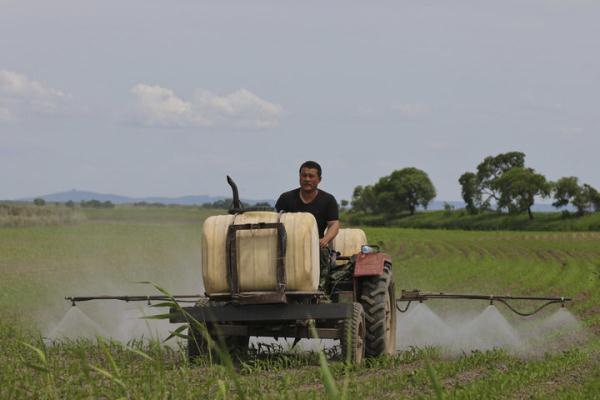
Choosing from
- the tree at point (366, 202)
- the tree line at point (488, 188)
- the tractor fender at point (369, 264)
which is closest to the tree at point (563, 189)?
the tree line at point (488, 188)

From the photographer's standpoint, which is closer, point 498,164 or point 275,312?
point 275,312

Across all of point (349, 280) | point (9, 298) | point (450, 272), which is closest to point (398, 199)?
point (450, 272)

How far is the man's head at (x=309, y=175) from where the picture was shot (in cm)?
963

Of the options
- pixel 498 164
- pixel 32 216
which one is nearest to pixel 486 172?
pixel 498 164

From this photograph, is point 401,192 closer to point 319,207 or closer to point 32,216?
point 32,216

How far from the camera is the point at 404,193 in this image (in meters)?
122

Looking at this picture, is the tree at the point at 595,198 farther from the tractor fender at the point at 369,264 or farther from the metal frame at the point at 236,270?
the metal frame at the point at 236,270

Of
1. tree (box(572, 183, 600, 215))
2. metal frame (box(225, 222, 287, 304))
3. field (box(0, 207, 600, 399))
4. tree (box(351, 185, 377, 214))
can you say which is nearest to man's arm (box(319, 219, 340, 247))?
metal frame (box(225, 222, 287, 304))

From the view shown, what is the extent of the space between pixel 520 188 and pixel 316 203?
92.7 metres

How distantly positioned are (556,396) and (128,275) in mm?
18036

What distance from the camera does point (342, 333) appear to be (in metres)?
8.84

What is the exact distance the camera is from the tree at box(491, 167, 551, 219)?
99.6m

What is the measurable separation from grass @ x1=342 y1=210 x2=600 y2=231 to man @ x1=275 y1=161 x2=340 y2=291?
70.8 metres

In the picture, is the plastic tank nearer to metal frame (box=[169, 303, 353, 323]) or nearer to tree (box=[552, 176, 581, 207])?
metal frame (box=[169, 303, 353, 323])
